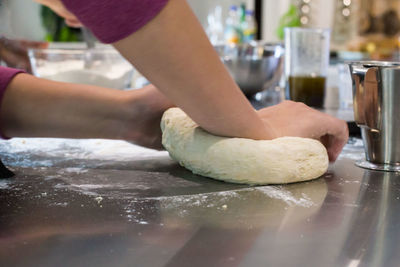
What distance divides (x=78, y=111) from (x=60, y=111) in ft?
0.11

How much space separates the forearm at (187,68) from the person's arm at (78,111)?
0.24 m

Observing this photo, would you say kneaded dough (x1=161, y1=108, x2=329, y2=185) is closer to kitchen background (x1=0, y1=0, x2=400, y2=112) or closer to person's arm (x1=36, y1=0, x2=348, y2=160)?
person's arm (x1=36, y1=0, x2=348, y2=160)

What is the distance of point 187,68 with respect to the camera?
60 cm

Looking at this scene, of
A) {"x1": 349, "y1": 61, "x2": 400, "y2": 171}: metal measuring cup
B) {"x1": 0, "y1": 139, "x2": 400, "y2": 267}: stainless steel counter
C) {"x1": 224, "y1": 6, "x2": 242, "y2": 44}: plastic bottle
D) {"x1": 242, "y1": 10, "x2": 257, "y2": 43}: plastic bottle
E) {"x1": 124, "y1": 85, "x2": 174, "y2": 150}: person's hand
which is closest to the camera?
{"x1": 0, "y1": 139, "x2": 400, "y2": 267}: stainless steel counter

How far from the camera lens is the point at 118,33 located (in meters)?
0.54

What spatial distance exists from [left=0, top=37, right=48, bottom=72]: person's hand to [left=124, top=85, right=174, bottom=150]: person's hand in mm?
917

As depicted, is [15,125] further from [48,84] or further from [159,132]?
[159,132]

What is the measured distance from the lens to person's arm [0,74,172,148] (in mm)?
930

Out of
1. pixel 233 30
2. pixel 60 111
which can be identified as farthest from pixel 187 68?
pixel 233 30

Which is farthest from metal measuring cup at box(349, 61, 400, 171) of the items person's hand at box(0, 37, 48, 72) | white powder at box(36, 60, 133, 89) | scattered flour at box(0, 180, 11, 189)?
person's hand at box(0, 37, 48, 72)

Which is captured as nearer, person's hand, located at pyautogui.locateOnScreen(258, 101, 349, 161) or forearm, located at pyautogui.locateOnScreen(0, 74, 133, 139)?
person's hand, located at pyautogui.locateOnScreen(258, 101, 349, 161)

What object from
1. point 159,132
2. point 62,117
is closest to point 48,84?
point 62,117

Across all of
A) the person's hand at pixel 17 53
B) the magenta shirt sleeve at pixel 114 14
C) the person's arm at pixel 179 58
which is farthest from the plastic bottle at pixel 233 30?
the magenta shirt sleeve at pixel 114 14

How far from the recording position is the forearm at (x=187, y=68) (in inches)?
21.9
